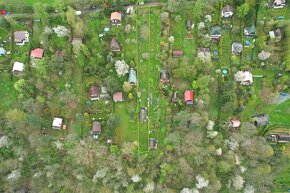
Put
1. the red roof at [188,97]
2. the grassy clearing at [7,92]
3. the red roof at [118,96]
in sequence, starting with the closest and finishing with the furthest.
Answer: the red roof at [188,97], the red roof at [118,96], the grassy clearing at [7,92]

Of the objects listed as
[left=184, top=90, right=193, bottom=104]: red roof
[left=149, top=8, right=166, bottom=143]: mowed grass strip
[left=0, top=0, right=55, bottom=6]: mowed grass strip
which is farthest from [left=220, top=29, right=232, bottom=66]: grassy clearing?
[left=0, top=0, right=55, bottom=6]: mowed grass strip

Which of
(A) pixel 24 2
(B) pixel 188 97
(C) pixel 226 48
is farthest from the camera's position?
(A) pixel 24 2

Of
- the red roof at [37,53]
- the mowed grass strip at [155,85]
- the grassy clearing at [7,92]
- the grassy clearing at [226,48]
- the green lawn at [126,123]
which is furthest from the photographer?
the grassy clearing at [226,48]

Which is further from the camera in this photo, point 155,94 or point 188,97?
point 155,94

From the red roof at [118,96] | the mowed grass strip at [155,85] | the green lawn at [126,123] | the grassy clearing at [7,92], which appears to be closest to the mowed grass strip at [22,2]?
the grassy clearing at [7,92]

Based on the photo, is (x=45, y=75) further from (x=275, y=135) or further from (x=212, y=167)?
(x=275, y=135)

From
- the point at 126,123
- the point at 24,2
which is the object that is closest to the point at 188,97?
the point at 126,123

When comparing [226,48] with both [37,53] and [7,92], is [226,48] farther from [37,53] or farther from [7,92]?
[7,92]

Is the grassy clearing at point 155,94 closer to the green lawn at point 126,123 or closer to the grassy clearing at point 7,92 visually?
the green lawn at point 126,123

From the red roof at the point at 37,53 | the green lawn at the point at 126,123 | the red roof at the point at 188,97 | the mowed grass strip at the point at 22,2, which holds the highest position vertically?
the mowed grass strip at the point at 22,2

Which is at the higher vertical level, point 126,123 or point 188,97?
point 188,97

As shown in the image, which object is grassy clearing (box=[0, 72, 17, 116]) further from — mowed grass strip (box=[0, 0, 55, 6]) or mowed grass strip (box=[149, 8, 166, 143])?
mowed grass strip (box=[149, 8, 166, 143])

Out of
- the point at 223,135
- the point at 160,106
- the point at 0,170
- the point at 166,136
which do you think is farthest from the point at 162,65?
the point at 0,170
